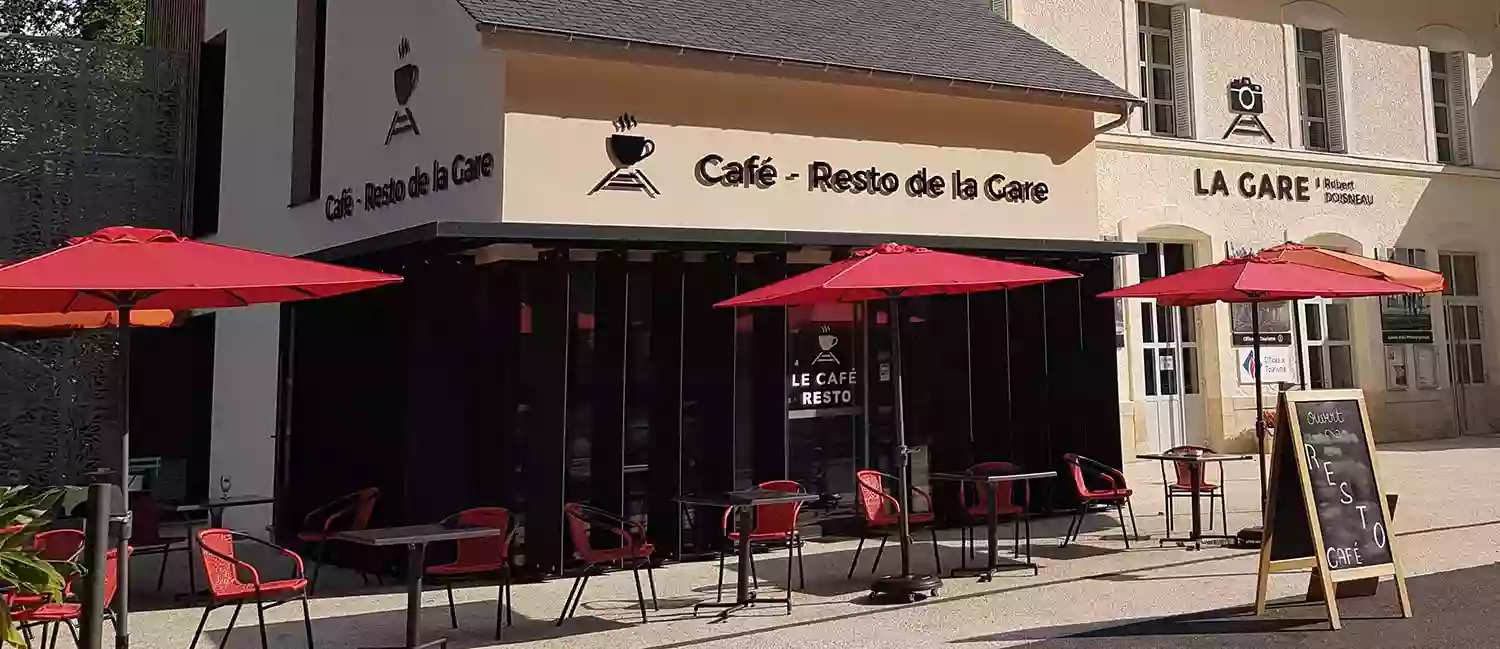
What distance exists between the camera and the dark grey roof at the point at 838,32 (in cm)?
894

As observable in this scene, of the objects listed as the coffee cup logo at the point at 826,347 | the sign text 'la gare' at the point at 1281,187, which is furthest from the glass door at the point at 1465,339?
the coffee cup logo at the point at 826,347

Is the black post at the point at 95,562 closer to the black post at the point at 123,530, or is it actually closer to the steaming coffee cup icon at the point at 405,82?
the black post at the point at 123,530

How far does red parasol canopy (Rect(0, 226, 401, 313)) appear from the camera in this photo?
481 cm

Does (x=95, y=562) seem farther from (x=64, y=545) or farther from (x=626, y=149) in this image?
(x=626, y=149)

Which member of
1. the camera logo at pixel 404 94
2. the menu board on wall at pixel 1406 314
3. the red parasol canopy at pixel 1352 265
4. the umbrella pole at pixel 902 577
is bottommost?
the umbrella pole at pixel 902 577

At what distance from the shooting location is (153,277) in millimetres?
4930

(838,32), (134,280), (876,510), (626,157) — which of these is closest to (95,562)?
(134,280)

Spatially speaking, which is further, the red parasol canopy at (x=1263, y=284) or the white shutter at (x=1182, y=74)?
the white shutter at (x=1182, y=74)

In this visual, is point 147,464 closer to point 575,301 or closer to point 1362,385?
point 575,301

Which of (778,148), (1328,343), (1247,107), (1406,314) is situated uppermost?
(1247,107)

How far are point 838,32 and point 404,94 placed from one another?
13.0 feet

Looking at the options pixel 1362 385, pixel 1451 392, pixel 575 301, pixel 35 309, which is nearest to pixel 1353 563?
pixel 575 301

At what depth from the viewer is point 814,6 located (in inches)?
454

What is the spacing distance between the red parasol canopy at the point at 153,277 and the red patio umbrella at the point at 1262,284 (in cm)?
537
